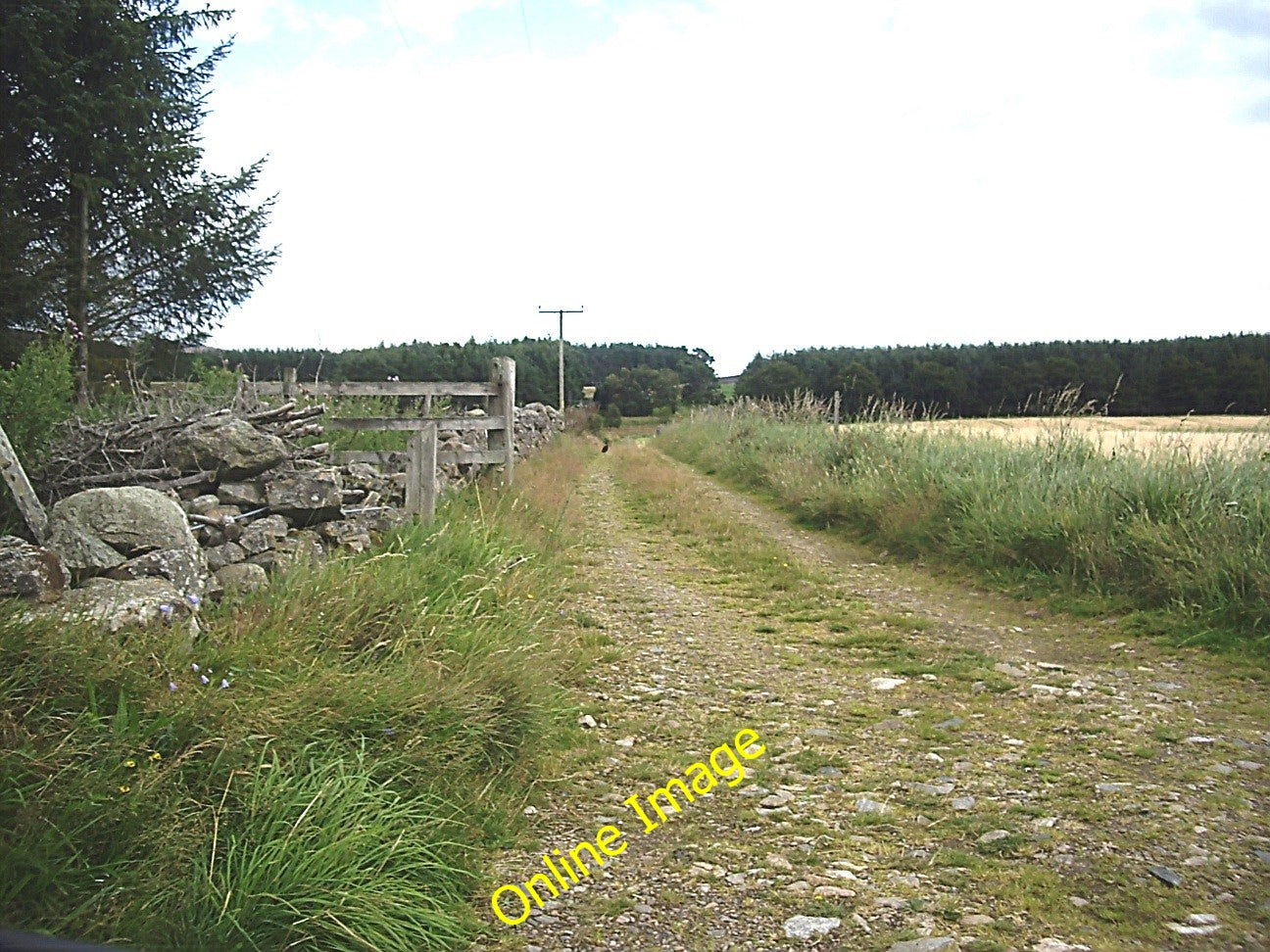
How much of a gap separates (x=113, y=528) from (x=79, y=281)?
690 centimetres

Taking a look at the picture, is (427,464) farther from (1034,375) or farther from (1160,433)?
(1034,375)

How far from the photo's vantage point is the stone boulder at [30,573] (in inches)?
137

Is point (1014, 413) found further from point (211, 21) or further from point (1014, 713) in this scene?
point (211, 21)

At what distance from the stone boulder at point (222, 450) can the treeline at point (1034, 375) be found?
9894 mm

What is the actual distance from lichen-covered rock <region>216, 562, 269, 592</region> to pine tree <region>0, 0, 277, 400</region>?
15.0 feet

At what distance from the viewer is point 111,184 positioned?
28.6ft

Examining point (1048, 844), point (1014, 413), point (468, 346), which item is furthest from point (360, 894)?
point (468, 346)

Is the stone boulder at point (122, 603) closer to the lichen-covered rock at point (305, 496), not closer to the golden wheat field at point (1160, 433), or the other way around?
the lichen-covered rock at point (305, 496)

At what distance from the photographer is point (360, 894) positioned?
2.69m

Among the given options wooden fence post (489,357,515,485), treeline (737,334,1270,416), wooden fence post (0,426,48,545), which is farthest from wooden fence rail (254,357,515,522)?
treeline (737,334,1270,416)

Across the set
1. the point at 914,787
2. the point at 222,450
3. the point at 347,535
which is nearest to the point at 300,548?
the point at 347,535

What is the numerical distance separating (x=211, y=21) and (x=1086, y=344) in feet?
107

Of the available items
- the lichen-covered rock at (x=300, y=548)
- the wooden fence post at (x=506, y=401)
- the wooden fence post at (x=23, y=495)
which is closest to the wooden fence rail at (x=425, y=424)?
the wooden fence post at (x=506, y=401)

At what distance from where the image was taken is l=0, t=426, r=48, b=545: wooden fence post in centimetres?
421
